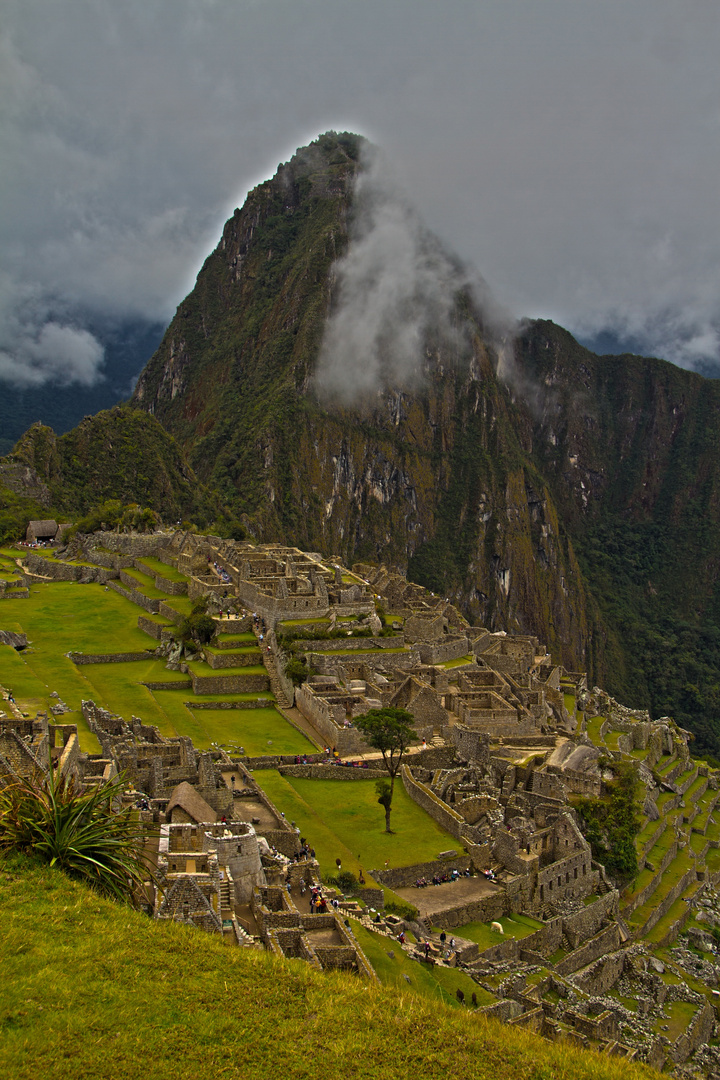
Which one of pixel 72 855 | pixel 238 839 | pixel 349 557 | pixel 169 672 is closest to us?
pixel 72 855

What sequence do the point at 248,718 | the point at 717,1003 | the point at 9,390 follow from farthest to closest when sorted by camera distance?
the point at 9,390, the point at 248,718, the point at 717,1003

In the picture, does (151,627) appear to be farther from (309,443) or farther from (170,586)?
(309,443)

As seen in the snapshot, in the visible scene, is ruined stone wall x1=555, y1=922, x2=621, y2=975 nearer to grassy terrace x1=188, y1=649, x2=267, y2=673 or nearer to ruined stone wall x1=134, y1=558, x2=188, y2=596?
grassy terrace x1=188, y1=649, x2=267, y2=673

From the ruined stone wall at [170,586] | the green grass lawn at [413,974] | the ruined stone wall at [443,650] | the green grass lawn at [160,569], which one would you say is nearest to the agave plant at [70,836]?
the green grass lawn at [413,974]

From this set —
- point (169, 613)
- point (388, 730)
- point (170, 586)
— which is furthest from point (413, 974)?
point (170, 586)

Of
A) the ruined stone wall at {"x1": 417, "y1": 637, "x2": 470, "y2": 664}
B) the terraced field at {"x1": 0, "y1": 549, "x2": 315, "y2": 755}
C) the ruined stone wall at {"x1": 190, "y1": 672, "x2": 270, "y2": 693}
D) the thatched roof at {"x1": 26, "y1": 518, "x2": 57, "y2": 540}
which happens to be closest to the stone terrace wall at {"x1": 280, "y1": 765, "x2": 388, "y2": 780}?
the terraced field at {"x1": 0, "y1": 549, "x2": 315, "y2": 755}

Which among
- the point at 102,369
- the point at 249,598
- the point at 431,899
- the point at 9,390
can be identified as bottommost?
the point at 431,899

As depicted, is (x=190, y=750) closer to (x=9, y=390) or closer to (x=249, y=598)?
(x=249, y=598)

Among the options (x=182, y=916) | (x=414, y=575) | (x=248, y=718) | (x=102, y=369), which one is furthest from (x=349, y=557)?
(x=182, y=916)
